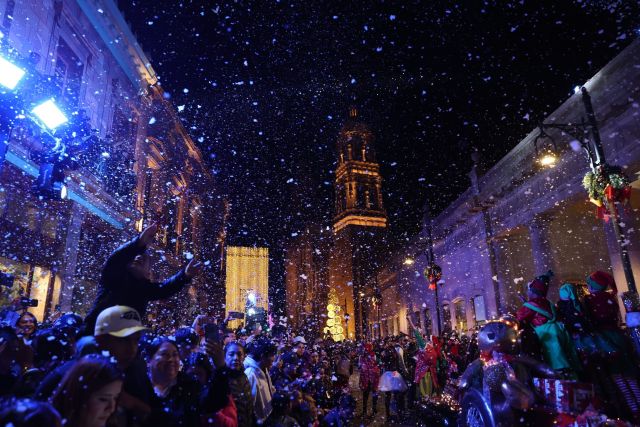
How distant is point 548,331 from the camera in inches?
199

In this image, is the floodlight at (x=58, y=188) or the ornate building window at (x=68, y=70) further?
the ornate building window at (x=68, y=70)

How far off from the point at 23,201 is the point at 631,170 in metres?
18.1

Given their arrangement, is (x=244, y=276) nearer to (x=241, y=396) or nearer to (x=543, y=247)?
(x=543, y=247)

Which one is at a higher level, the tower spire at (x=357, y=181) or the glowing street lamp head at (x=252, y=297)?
the tower spire at (x=357, y=181)

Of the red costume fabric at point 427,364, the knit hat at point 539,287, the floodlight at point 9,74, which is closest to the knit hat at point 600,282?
the knit hat at point 539,287

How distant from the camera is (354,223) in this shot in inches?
2485

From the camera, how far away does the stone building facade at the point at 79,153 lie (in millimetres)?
10773

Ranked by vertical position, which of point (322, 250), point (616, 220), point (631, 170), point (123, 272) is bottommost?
point (123, 272)

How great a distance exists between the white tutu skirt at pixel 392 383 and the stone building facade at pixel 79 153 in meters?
7.41

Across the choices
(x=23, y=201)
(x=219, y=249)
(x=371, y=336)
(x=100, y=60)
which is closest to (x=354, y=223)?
(x=371, y=336)

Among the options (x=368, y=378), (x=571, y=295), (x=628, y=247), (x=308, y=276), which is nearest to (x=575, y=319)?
(x=571, y=295)

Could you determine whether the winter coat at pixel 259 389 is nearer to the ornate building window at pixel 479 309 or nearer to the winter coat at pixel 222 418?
the winter coat at pixel 222 418

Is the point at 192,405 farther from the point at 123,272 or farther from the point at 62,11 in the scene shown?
the point at 62,11

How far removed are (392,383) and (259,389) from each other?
7818 mm
